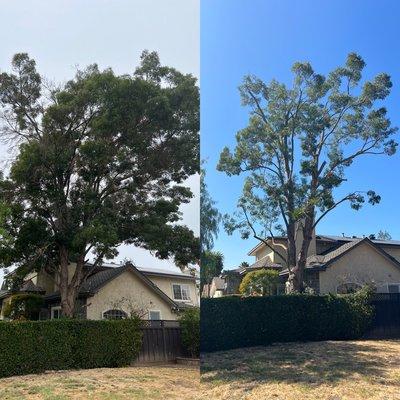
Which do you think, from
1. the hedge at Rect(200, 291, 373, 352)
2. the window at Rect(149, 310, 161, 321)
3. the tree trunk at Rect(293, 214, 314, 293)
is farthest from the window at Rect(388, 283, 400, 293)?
the window at Rect(149, 310, 161, 321)

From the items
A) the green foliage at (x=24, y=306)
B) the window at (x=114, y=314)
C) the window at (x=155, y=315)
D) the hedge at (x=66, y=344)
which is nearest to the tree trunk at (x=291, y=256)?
the hedge at (x=66, y=344)

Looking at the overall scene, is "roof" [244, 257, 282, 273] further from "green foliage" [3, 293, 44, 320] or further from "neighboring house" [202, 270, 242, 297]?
"green foliage" [3, 293, 44, 320]

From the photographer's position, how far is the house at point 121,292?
1304 centimetres

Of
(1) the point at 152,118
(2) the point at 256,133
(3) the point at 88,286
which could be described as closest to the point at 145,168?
(1) the point at 152,118

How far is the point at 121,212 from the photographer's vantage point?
55.2ft

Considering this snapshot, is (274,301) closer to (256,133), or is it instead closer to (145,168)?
(256,133)

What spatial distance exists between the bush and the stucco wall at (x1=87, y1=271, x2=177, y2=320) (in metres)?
0.65

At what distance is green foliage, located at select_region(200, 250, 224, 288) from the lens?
4.05m

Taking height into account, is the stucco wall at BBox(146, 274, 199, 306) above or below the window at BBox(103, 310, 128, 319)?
above

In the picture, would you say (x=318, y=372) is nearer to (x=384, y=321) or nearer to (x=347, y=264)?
(x=384, y=321)

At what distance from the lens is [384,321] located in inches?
141

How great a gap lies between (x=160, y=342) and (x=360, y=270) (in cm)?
1007

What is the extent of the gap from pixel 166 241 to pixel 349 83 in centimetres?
1254

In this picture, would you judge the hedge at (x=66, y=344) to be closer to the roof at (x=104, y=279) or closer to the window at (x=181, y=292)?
the window at (x=181, y=292)
